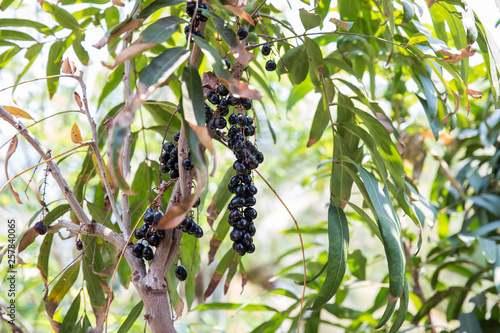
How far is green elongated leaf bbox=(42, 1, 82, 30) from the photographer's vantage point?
22.6 inches

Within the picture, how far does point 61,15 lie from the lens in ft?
1.90

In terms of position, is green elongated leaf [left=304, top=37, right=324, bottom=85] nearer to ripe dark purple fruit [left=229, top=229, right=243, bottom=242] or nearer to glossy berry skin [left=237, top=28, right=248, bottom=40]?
glossy berry skin [left=237, top=28, right=248, bottom=40]

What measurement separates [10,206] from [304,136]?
5.37 feet

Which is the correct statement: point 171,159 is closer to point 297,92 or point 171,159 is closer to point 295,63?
point 295,63

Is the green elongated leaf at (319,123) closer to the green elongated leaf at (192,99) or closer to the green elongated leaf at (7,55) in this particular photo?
the green elongated leaf at (192,99)

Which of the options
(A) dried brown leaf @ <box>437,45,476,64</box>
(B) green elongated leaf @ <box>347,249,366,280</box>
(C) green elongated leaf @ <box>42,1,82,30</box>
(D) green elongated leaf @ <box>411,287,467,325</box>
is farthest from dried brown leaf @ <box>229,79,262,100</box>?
(D) green elongated leaf @ <box>411,287,467,325</box>

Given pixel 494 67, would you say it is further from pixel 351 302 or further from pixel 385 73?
pixel 351 302

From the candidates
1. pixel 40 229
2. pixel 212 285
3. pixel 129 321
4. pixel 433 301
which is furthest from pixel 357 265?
pixel 40 229

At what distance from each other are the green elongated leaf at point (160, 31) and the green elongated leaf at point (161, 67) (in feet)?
0.04

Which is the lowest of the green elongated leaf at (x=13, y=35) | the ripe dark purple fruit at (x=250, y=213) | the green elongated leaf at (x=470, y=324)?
the green elongated leaf at (x=470, y=324)

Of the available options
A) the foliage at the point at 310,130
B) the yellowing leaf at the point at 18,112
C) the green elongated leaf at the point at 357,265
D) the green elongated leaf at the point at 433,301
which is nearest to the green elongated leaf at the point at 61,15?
the foliage at the point at 310,130

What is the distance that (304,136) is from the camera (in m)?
1.90

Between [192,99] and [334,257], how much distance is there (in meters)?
0.22

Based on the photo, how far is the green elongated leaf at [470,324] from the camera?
0.69m
